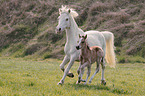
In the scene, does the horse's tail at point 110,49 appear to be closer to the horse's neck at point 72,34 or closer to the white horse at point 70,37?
the white horse at point 70,37

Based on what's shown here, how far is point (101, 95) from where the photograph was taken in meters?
5.93

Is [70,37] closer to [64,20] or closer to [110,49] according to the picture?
[64,20]

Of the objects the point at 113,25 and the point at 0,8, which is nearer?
the point at 113,25

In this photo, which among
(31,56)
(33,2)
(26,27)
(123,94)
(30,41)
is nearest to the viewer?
(123,94)

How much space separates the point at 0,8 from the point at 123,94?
39756mm

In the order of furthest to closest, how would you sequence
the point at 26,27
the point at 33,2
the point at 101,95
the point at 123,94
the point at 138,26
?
the point at 33,2, the point at 26,27, the point at 138,26, the point at 123,94, the point at 101,95

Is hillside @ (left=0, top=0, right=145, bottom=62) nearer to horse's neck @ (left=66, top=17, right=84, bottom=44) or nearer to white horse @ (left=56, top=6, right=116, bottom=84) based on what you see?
white horse @ (left=56, top=6, right=116, bottom=84)

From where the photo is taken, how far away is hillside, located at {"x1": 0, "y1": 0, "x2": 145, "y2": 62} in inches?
922

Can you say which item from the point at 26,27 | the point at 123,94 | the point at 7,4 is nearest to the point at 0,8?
the point at 7,4

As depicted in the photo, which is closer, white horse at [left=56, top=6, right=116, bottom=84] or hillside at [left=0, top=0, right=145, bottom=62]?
white horse at [left=56, top=6, right=116, bottom=84]

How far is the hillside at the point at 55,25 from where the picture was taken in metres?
23.4

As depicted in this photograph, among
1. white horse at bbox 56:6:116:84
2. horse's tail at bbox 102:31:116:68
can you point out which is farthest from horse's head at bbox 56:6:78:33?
horse's tail at bbox 102:31:116:68

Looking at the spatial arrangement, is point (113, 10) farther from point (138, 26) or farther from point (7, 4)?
point (7, 4)

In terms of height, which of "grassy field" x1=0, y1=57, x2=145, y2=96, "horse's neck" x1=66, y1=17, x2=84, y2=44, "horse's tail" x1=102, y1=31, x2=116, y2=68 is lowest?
"grassy field" x1=0, y1=57, x2=145, y2=96
